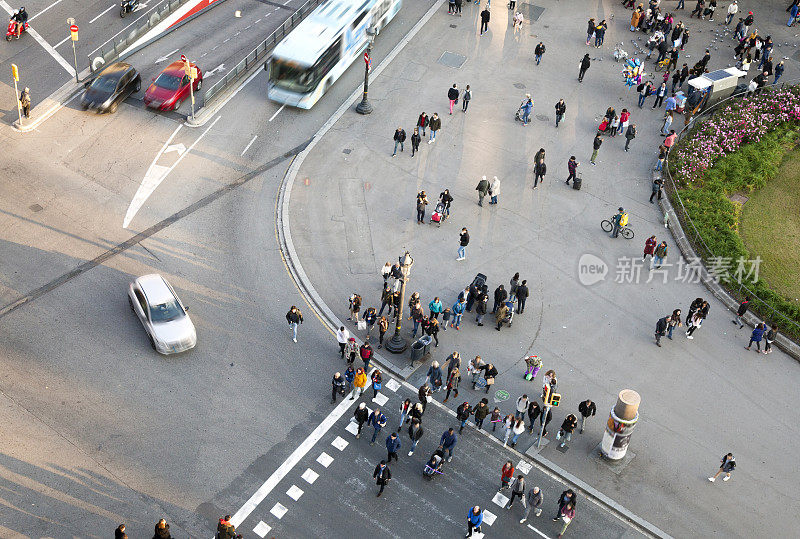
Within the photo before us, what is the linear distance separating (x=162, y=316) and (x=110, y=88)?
50.1 feet

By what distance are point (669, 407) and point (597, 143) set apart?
14.0 m

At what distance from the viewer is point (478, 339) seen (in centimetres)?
3241

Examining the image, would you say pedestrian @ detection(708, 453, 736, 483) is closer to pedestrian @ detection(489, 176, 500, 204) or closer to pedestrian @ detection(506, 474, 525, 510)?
pedestrian @ detection(506, 474, 525, 510)

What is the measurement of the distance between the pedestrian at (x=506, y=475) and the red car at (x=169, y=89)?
23.8 metres

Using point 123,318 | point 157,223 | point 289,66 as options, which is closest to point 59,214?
point 157,223

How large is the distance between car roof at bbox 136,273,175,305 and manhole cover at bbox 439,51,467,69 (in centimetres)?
2225

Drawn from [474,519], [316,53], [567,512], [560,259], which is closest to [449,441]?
[474,519]

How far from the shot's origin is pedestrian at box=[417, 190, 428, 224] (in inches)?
1425

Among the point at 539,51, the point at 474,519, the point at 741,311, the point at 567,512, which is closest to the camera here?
the point at 474,519

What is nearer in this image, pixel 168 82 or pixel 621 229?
pixel 621 229

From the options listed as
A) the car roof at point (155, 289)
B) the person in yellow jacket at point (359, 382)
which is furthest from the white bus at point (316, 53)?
the person in yellow jacket at point (359, 382)

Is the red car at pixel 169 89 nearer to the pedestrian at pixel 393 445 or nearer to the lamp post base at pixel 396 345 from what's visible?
the lamp post base at pixel 396 345

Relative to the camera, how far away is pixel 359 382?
29.0 metres

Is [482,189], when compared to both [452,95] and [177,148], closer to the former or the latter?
[452,95]
